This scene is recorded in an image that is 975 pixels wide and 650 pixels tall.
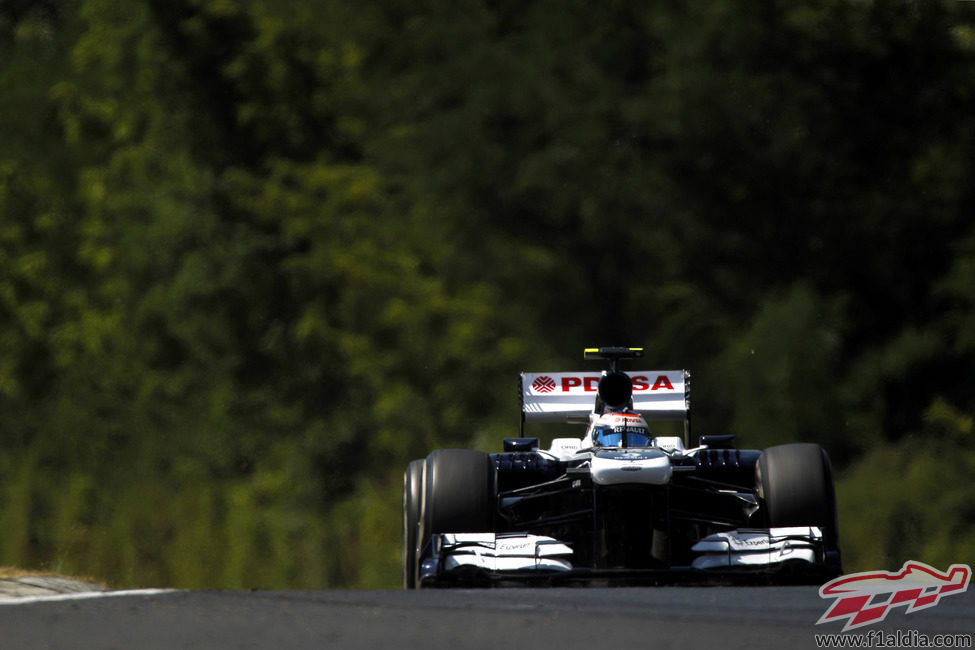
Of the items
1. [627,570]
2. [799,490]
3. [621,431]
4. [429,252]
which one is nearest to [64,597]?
[627,570]

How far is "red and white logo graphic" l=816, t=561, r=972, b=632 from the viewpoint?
677 cm

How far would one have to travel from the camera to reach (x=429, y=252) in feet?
82.4

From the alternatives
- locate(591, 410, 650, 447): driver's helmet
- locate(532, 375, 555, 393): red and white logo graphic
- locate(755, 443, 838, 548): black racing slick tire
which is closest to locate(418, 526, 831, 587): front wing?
locate(755, 443, 838, 548): black racing slick tire

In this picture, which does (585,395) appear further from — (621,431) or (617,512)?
(617,512)

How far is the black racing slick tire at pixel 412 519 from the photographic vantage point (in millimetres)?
10602

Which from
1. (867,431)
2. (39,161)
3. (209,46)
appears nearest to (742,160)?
(867,431)

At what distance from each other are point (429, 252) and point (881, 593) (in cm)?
1801

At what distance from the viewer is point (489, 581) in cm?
952

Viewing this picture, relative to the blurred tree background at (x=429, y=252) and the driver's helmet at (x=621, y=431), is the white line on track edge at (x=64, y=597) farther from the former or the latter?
the blurred tree background at (x=429, y=252)

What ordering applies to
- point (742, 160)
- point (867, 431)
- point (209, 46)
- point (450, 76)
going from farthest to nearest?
point (209, 46) → point (450, 76) → point (742, 160) → point (867, 431)

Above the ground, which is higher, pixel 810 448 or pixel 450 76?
pixel 450 76

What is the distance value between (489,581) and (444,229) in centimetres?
1552

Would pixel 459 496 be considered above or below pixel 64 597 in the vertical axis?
above

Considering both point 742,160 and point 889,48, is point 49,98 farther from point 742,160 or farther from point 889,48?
Answer: point 889,48
